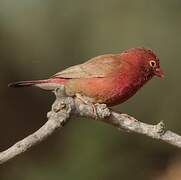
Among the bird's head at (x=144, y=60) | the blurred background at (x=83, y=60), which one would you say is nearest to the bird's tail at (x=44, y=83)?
the bird's head at (x=144, y=60)

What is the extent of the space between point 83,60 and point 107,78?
3.72 m

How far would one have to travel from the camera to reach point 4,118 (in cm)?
918

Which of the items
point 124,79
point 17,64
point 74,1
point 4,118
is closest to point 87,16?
point 74,1

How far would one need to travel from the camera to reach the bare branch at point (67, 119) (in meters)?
3.75

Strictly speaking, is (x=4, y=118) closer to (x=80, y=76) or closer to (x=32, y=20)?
(x=32, y=20)

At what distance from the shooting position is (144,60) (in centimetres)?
576

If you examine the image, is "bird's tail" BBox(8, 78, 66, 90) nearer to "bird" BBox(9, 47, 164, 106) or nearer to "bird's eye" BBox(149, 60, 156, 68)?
"bird" BBox(9, 47, 164, 106)

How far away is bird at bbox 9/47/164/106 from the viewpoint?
5.33 m

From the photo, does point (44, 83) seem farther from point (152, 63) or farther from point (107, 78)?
point (152, 63)

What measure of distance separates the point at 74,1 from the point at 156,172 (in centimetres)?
253

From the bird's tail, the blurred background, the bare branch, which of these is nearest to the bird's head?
the bird's tail

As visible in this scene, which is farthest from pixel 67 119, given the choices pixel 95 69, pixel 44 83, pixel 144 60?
pixel 144 60

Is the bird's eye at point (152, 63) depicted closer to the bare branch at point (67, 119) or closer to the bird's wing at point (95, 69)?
the bird's wing at point (95, 69)

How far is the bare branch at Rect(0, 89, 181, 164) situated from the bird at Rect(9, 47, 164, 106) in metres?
0.58
